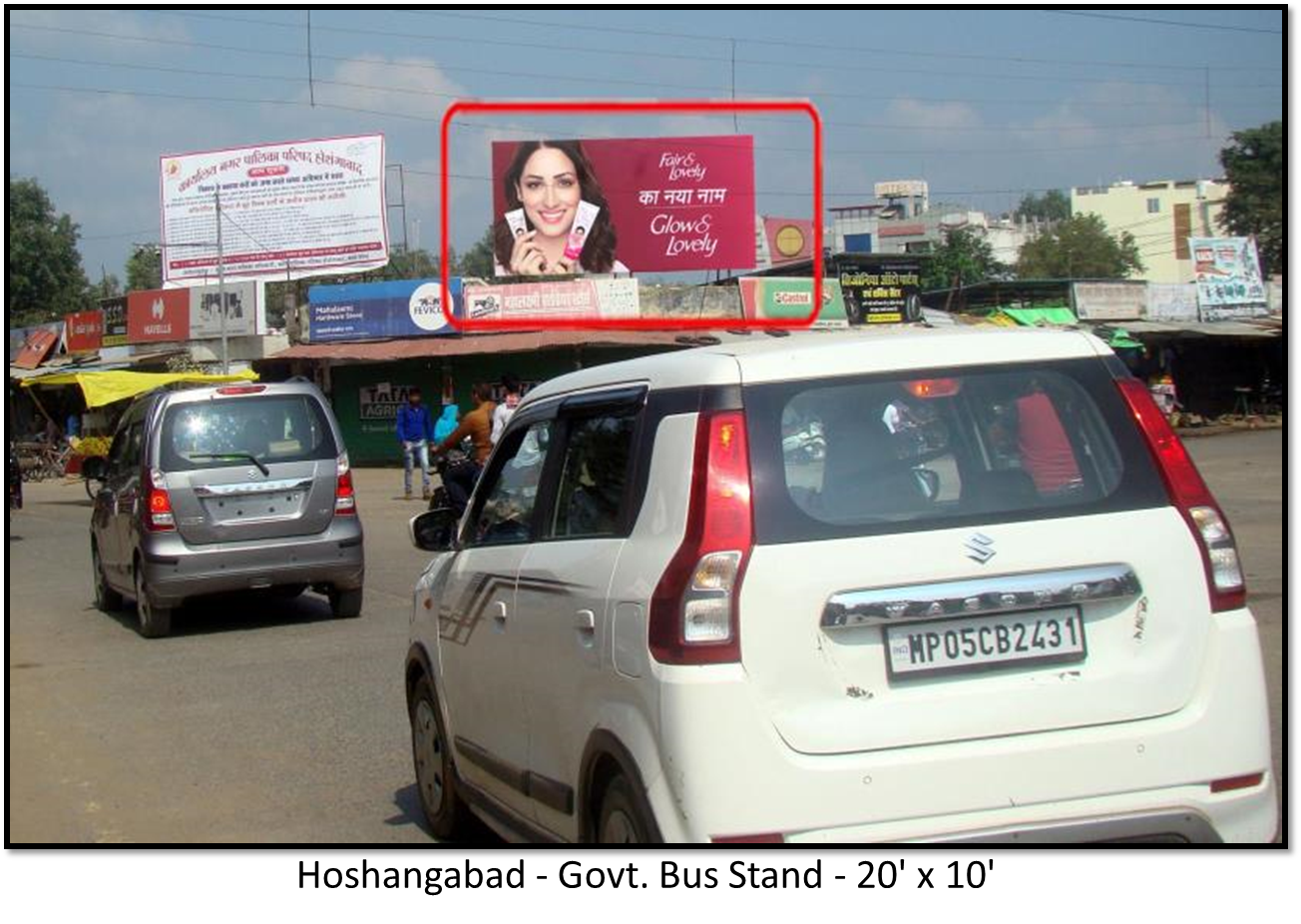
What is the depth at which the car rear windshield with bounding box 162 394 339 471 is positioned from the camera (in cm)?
1029

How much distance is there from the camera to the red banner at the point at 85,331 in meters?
42.7

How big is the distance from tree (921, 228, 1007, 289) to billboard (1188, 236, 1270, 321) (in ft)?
21.5

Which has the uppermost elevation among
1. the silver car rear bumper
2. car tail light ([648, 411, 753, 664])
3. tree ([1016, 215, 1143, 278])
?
tree ([1016, 215, 1143, 278])

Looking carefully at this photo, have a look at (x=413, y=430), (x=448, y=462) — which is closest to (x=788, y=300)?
(x=413, y=430)

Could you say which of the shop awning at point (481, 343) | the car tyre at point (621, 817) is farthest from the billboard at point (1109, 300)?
the car tyre at point (621, 817)

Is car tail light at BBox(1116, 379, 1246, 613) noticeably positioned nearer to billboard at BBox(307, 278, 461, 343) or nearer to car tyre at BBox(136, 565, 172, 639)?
car tyre at BBox(136, 565, 172, 639)

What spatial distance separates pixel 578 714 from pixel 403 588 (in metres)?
8.63

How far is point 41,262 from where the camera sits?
49781 mm

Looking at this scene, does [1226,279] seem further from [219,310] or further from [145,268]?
[145,268]

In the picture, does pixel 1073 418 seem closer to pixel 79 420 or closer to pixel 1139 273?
pixel 79 420

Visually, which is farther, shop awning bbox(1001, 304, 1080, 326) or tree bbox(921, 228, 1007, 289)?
tree bbox(921, 228, 1007, 289)

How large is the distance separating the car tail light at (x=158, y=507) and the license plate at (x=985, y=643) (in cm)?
774

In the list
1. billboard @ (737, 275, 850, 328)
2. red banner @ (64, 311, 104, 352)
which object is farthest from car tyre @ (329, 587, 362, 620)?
red banner @ (64, 311, 104, 352)

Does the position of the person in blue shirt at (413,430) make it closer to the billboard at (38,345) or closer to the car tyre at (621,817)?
the car tyre at (621,817)
